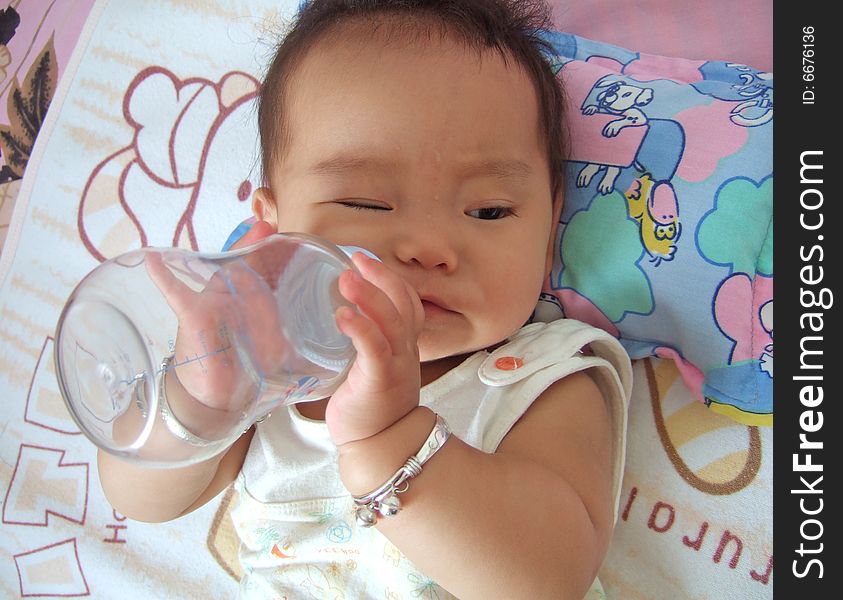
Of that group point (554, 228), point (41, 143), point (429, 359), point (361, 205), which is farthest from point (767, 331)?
point (41, 143)

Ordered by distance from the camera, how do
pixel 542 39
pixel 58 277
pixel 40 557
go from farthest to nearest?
pixel 58 277 < pixel 40 557 < pixel 542 39

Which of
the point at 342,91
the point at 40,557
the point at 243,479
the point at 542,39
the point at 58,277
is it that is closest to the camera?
the point at 342,91

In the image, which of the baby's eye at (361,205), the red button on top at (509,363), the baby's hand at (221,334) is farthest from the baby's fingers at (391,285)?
the red button on top at (509,363)

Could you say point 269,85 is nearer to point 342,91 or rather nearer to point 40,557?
point 342,91

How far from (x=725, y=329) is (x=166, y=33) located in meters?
1.25

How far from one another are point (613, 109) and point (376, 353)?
0.71 meters

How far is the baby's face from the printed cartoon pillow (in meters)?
0.16

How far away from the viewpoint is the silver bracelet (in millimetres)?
850

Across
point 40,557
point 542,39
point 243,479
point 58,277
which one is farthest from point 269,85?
point 40,557

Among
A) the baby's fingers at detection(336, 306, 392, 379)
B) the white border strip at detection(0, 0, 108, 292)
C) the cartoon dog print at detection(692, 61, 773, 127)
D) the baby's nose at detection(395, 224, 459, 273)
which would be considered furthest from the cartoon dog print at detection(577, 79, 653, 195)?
the white border strip at detection(0, 0, 108, 292)

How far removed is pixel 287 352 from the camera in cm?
84

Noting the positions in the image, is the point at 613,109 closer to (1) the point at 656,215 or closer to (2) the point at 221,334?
(1) the point at 656,215

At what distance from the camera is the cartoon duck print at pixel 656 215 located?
1168 millimetres

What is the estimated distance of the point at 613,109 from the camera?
4.18 ft
